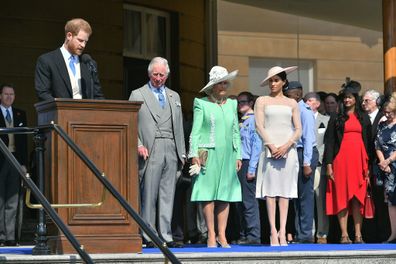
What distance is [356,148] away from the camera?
40.7ft

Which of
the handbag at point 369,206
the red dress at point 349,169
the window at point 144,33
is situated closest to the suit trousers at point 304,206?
the red dress at point 349,169

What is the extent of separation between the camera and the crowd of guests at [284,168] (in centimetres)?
1114

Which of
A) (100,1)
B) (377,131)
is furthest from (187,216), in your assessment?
(100,1)

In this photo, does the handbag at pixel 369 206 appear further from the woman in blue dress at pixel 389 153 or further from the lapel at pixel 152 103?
the lapel at pixel 152 103

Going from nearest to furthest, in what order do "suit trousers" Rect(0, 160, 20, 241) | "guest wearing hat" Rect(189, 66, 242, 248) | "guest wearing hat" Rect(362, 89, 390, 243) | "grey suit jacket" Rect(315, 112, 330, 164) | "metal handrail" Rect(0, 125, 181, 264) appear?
"metal handrail" Rect(0, 125, 181, 264)
"guest wearing hat" Rect(189, 66, 242, 248)
"suit trousers" Rect(0, 160, 20, 241)
"guest wearing hat" Rect(362, 89, 390, 243)
"grey suit jacket" Rect(315, 112, 330, 164)

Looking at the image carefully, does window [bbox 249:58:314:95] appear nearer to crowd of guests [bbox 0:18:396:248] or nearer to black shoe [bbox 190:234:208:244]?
crowd of guests [bbox 0:18:396:248]

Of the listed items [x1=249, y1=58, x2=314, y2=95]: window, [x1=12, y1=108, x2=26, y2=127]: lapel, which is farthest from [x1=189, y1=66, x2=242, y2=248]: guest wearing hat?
[x1=249, y1=58, x2=314, y2=95]: window

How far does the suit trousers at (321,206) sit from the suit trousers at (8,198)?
131 inches

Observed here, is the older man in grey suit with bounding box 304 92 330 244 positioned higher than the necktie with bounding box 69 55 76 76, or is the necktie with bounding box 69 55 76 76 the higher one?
the necktie with bounding box 69 55 76 76

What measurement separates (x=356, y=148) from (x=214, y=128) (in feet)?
6.59

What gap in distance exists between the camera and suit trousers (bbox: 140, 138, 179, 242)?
1088cm

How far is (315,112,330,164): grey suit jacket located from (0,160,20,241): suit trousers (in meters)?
3.39

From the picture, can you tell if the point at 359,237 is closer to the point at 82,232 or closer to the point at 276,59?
the point at 82,232

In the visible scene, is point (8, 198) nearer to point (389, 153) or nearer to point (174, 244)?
point (174, 244)
